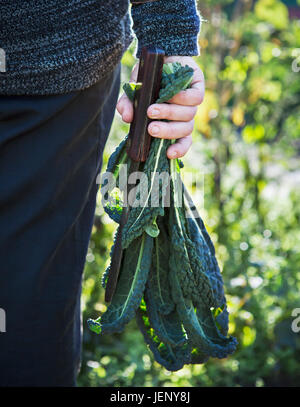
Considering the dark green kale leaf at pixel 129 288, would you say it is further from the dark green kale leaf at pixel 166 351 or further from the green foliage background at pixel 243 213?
the green foliage background at pixel 243 213

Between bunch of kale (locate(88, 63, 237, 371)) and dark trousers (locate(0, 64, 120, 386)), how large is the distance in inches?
3.7

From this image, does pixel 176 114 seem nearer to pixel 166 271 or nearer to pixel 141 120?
pixel 141 120

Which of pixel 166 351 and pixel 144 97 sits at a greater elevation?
pixel 144 97

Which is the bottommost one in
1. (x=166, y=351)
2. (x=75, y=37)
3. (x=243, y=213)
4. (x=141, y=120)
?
(x=166, y=351)

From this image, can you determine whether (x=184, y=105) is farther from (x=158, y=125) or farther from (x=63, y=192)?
(x=63, y=192)

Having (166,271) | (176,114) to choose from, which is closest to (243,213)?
(166,271)

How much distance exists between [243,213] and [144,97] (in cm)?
185

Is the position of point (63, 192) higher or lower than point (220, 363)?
higher

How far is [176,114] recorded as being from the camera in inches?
40.0

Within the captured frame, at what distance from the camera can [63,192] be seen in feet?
3.64

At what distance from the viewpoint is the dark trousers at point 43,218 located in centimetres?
103

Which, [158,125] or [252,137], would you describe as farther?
[252,137]

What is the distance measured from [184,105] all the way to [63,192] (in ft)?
1.08
